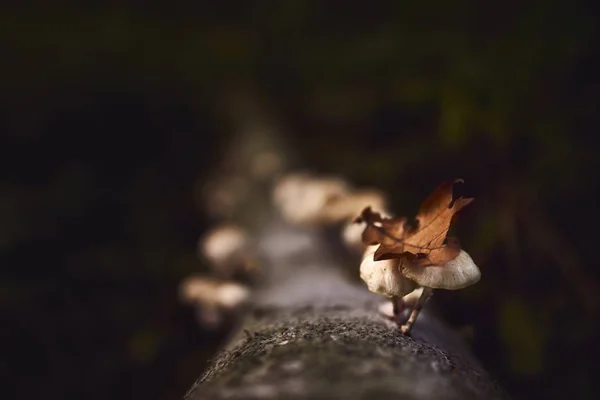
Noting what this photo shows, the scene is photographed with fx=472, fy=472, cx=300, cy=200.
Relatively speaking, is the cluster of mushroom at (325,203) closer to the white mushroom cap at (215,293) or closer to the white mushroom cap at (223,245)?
the white mushroom cap at (223,245)

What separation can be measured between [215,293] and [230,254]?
288mm

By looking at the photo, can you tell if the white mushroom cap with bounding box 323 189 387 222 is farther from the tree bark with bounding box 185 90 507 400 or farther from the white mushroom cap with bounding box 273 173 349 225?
the tree bark with bounding box 185 90 507 400

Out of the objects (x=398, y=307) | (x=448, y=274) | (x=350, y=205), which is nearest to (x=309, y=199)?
(x=350, y=205)

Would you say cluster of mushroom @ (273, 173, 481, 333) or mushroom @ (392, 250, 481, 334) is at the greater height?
cluster of mushroom @ (273, 173, 481, 333)

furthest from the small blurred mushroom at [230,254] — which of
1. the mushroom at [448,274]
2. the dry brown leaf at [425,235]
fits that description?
the mushroom at [448,274]

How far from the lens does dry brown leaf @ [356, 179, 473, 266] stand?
1.50 metres

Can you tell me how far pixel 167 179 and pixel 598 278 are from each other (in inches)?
164

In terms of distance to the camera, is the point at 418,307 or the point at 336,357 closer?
the point at 336,357

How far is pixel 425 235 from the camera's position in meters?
1.58

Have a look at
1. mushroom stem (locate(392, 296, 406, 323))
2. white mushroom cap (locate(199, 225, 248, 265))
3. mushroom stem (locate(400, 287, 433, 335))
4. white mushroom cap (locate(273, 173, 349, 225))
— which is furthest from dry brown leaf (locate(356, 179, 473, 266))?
white mushroom cap (locate(199, 225, 248, 265))

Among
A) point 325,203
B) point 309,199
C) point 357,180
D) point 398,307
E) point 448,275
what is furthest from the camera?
point 357,180

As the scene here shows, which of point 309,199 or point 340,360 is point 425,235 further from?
point 309,199

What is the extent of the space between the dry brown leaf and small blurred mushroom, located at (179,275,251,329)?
4.88 ft

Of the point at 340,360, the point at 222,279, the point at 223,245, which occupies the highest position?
the point at 223,245
